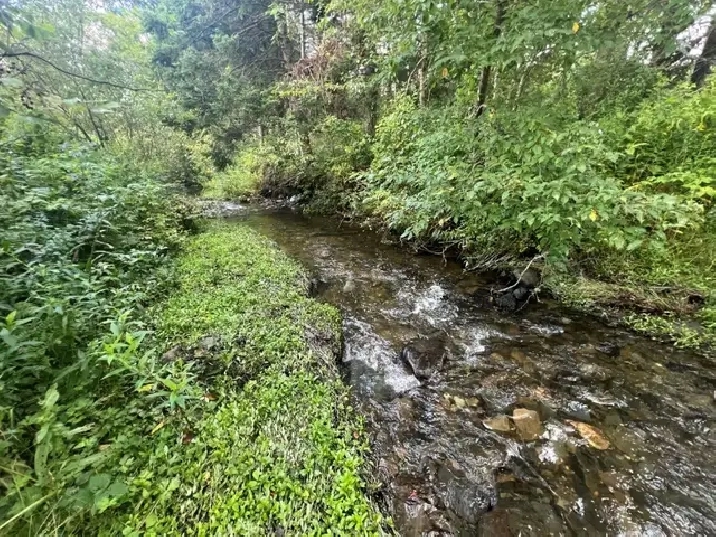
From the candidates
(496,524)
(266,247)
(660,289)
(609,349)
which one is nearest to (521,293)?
(609,349)

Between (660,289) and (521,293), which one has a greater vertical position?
(660,289)

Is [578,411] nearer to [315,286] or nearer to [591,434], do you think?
[591,434]

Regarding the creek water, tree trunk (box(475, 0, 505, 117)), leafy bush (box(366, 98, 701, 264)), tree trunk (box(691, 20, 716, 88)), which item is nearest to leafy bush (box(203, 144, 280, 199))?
leafy bush (box(366, 98, 701, 264))

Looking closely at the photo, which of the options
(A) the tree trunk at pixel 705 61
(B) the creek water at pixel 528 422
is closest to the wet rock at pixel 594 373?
(B) the creek water at pixel 528 422

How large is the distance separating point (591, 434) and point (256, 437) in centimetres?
297

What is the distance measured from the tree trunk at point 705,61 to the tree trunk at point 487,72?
18.0 ft

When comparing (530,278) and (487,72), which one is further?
(530,278)

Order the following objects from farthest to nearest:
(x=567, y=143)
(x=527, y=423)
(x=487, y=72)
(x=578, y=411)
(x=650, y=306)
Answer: (x=650, y=306) → (x=487, y=72) → (x=567, y=143) → (x=578, y=411) → (x=527, y=423)

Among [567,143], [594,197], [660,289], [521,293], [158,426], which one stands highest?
[567,143]

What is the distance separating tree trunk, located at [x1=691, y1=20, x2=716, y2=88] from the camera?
22.2 feet

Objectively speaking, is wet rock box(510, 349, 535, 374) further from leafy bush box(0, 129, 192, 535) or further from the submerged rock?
leafy bush box(0, 129, 192, 535)

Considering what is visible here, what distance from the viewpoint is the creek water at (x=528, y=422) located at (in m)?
2.47

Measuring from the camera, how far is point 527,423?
10.6ft

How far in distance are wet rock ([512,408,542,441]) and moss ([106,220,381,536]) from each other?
1.54 metres
